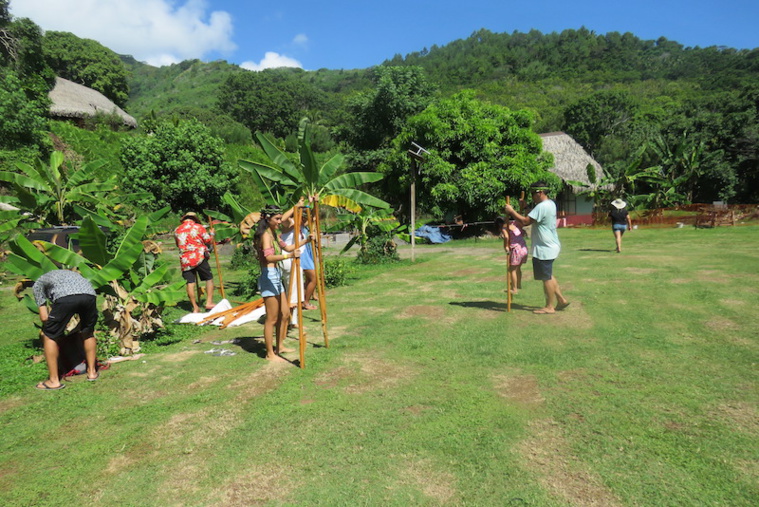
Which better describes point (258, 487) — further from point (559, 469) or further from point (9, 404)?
point (9, 404)

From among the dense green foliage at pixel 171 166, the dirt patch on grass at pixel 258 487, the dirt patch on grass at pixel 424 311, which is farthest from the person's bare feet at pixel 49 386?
the dense green foliage at pixel 171 166

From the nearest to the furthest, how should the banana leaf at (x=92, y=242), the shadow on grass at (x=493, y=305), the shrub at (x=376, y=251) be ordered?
the banana leaf at (x=92, y=242)
the shadow on grass at (x=493, y=305)
the shrub at (x=376, y=251)

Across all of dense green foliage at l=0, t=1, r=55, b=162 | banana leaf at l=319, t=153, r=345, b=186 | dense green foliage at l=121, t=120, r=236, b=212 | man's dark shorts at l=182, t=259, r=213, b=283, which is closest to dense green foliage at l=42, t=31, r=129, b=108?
dense green foliage at l=0, t=1, r=55, b=162

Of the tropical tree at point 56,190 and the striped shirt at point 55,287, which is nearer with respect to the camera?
the striped shirt at point 55,287

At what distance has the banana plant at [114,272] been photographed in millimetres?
5684

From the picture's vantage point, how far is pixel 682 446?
3434 mm

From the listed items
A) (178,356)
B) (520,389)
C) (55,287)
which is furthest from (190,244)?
(520,389)

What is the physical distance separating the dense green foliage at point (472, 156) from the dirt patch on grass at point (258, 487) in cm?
1854

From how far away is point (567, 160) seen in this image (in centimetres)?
3103

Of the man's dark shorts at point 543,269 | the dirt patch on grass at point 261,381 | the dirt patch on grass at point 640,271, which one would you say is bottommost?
the dirt patch on grass at point 640,271

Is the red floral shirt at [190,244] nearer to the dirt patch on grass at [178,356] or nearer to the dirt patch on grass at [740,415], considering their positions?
the dirt patch on grass at [178,356]

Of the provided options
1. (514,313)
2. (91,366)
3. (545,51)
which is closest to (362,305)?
(514,313)

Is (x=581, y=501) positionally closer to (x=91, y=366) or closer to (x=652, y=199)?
(x=91, y=366)

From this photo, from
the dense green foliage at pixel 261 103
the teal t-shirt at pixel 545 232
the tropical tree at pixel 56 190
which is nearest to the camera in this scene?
the teal t-shirt at pixel 545 232
